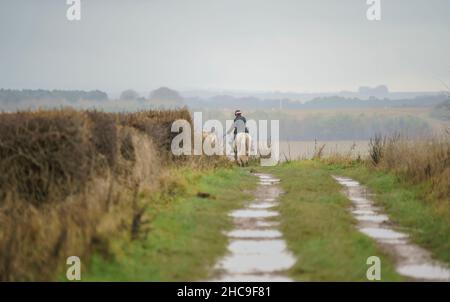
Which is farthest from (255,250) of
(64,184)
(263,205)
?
(263,205)

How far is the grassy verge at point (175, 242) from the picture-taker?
985 centimetres

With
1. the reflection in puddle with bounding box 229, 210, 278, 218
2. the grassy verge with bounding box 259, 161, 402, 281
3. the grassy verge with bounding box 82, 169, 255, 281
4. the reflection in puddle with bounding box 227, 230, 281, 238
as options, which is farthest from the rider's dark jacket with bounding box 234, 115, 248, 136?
the reflection in puddle with bounding box 227, 230, 281, 238

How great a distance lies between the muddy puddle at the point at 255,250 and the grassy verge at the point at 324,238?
7.7 inches

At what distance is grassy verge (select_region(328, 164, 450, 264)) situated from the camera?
40.9ft

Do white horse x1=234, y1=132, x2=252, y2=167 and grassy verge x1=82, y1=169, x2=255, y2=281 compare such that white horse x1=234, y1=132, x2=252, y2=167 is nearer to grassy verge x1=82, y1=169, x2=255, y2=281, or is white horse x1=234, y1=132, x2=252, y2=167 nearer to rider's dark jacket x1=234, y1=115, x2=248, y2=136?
rider's dark jacket x1=234, y1=115, x2=248, y2=136

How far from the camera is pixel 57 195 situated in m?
12.9

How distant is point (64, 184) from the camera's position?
12922 millimetres

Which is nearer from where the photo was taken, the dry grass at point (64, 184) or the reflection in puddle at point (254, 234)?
the dry grass at point (64, 184)

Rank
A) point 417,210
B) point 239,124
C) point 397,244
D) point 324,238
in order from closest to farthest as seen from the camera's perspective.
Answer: point 324,238, point 397,244, point 417,210, point 239,124

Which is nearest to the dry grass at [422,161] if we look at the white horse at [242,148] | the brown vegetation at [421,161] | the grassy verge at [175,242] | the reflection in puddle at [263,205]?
the brown vegetation at [421,161]

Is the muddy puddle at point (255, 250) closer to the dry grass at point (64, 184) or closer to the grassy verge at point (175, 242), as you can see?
the grassy verge at point (175, 242)

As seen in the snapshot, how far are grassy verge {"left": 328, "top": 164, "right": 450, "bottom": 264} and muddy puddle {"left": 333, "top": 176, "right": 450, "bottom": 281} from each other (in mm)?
220

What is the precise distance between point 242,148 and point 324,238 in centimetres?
1508

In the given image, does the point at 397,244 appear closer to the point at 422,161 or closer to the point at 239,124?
the point at 422,161
